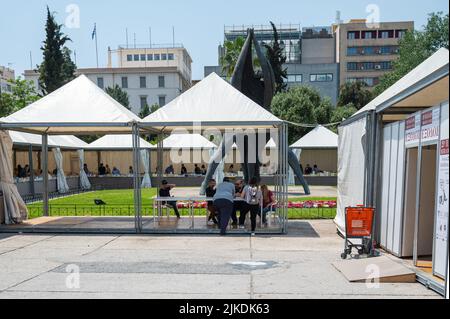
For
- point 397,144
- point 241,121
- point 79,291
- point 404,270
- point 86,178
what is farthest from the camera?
point 86,178

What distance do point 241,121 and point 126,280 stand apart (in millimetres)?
6298

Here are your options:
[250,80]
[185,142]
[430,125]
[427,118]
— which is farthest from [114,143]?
[430,125]

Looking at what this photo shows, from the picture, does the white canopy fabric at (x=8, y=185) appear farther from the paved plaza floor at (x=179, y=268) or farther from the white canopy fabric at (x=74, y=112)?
the paved plaza floor at (x=179, y=268)

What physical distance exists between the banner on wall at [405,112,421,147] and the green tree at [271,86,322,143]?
39.1 meters

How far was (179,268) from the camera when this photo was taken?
30.2 ft

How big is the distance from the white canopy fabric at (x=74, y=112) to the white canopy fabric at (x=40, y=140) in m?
11.4

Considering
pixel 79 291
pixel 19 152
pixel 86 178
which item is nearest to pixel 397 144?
pixel 79 291

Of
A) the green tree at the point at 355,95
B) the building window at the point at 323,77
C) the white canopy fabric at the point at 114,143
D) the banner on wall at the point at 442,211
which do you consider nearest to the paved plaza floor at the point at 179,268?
the banner on wall at the point at 442,211

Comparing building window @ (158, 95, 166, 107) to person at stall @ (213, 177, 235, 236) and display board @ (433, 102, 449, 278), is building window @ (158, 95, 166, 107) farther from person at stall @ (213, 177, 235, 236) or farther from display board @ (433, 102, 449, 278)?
display board @ (433, 102, 449, 278)

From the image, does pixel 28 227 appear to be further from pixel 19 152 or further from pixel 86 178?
pixel 19 152

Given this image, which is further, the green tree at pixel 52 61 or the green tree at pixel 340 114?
the green tree at pixel 340 114

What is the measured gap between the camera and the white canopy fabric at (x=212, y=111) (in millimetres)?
13258

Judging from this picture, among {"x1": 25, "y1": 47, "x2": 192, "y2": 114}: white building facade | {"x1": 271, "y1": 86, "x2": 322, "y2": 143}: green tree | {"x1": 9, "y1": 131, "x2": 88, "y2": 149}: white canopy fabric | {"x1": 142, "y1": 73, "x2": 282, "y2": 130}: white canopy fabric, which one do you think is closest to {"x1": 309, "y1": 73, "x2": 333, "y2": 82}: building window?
{"x1": 25, "y1": 47, "x2": 192, "y2": 114}: white building facade
